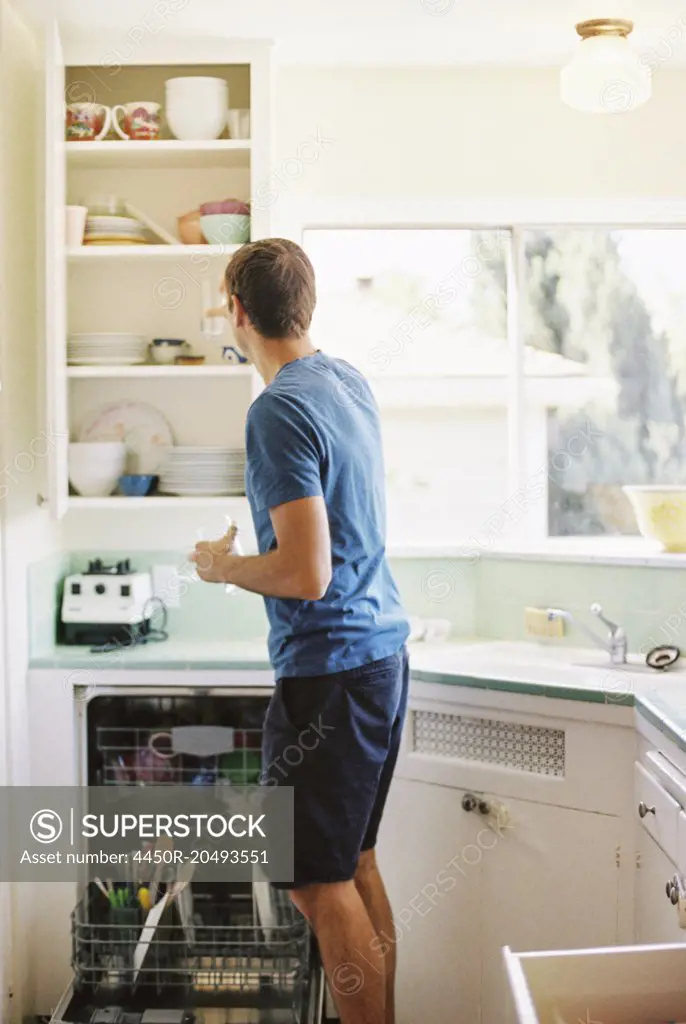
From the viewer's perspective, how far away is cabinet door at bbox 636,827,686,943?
6.86 feet

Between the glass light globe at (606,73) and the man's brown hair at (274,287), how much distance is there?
0.92m

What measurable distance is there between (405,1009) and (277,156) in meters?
2.18

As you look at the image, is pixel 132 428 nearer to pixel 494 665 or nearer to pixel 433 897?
pixel 494 665

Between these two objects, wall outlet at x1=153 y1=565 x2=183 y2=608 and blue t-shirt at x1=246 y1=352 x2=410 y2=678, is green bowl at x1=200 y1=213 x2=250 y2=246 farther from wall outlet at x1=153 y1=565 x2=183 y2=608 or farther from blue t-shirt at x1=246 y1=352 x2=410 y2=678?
wall outlet at x1=153 y1=565 x2=183 y2=608

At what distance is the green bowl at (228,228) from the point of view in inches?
113

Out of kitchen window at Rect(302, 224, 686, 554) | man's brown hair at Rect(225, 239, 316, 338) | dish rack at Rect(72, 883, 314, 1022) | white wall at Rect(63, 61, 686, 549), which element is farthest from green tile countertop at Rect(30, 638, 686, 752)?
white wall at Rect(63, 61, 686, 549)

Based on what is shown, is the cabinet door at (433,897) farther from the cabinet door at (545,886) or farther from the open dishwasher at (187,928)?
the open dishwasher at (187,928)

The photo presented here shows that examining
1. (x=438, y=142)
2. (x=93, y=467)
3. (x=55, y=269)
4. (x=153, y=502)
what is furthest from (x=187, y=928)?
(x=438, y=142)

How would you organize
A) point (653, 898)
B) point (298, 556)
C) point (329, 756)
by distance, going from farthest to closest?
point (653, 898) → point (329, 756) → point (298, 556)

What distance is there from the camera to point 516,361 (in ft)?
10.4

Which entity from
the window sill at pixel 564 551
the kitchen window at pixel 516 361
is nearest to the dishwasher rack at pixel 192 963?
the window sill at pixel 564 551

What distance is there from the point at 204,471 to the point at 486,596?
2.80 ft

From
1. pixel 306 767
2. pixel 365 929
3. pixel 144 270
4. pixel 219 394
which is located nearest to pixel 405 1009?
pixel 365 929

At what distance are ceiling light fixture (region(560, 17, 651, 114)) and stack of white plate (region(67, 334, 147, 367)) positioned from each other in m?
1.25
